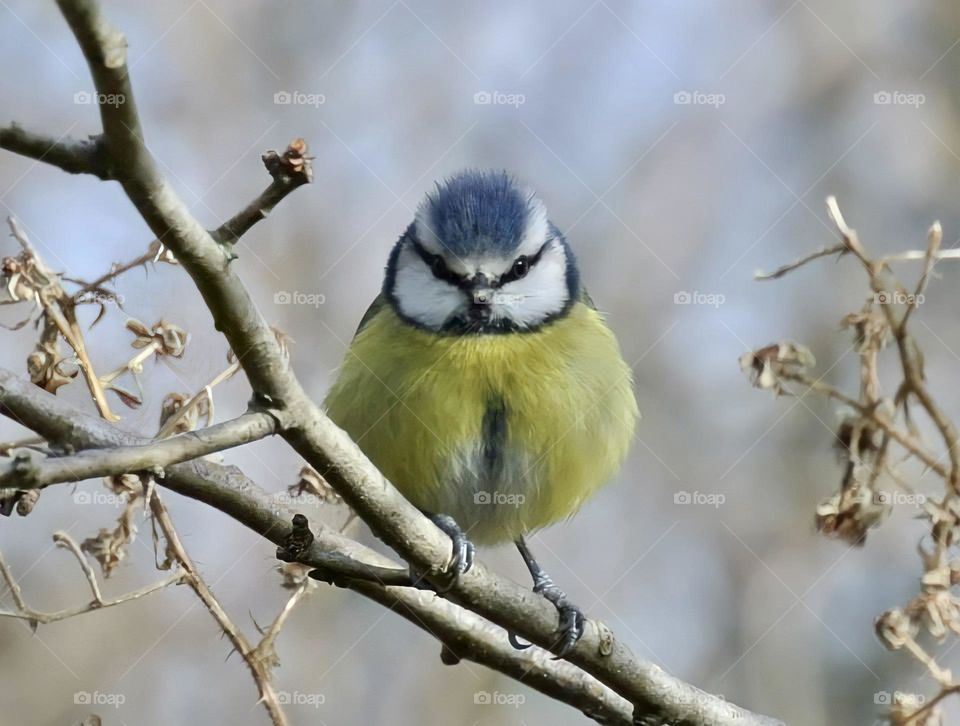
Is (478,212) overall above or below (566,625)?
above

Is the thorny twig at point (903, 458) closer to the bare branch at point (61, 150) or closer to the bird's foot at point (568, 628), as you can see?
the bird's foot at point (568, 628)

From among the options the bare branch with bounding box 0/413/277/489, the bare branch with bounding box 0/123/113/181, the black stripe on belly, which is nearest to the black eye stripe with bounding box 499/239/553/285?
the black stripe on belly

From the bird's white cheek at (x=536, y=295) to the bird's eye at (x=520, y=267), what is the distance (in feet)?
0.05

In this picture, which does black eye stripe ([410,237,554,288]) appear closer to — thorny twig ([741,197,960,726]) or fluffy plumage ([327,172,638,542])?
fluffy plumage ([327,172,638,542])

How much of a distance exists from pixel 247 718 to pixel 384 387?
272 cm

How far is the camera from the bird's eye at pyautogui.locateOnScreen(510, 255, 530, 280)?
298 cm

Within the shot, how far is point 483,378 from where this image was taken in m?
2.83

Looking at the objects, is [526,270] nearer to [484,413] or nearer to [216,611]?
[484,413]

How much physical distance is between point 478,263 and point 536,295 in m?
0.22

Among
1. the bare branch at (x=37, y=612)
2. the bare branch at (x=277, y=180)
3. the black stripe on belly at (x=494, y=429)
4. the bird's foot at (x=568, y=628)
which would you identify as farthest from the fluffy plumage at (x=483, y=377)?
the bare branch at (x=277, y=180)

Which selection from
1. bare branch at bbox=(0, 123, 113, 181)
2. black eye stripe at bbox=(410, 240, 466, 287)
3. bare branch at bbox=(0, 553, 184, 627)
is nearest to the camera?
bare branch at bbox=(0, 123, 113, 181)

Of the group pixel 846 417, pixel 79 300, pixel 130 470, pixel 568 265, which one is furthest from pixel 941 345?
pixel 130 470

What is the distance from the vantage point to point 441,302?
2.93m

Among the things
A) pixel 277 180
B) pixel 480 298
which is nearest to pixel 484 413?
pixel 480 298
